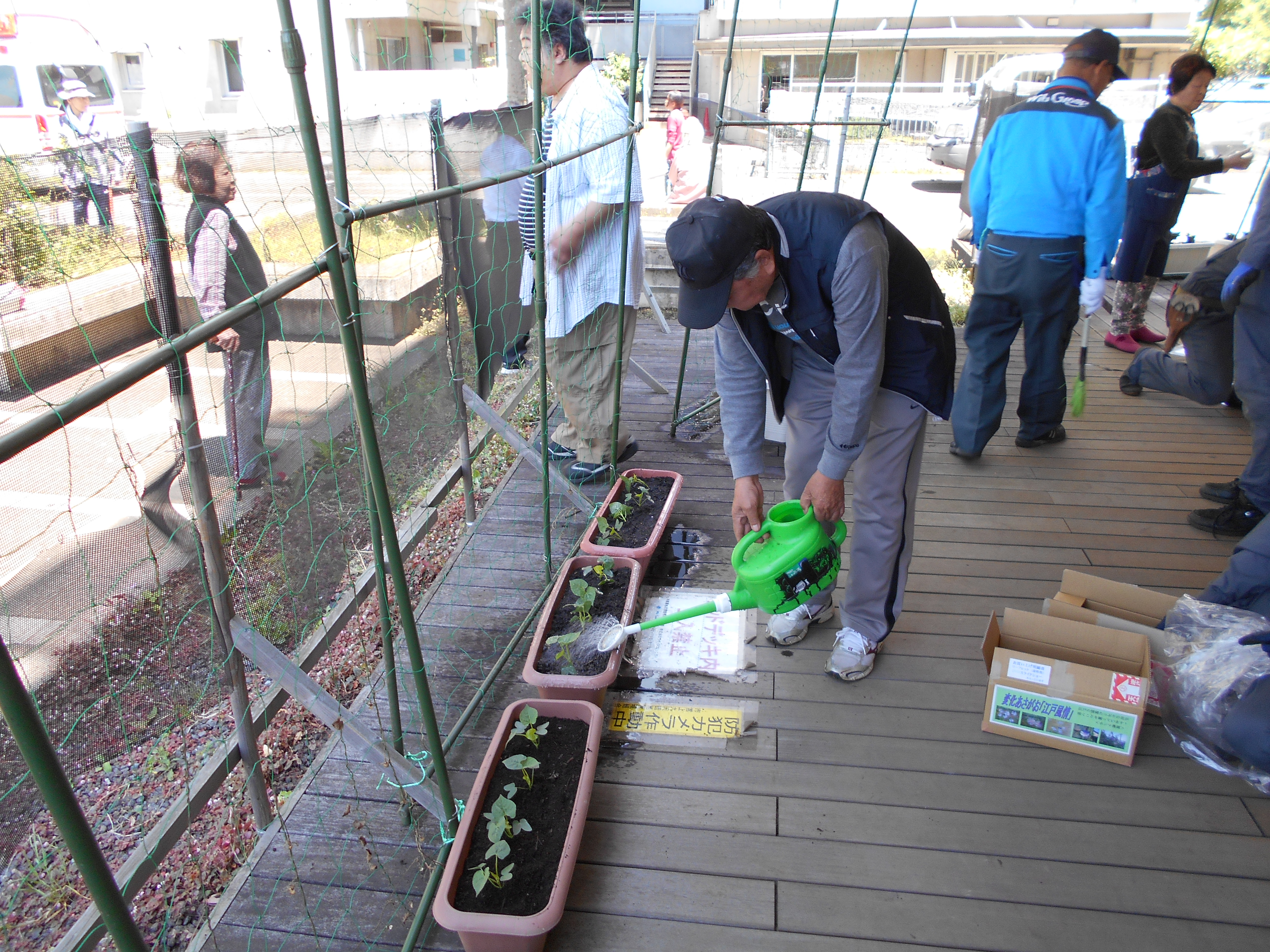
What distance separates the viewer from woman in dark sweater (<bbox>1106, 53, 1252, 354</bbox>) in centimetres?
401

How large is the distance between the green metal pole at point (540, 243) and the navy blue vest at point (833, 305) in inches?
20.8

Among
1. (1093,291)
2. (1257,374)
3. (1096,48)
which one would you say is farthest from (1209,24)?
(1257,374)

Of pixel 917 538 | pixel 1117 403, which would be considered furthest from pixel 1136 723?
pixel 1117 403

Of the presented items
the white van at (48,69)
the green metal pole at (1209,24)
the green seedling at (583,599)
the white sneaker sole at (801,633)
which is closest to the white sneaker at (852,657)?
the white sneaker sole at (801,633)

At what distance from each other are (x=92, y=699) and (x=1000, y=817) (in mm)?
1789

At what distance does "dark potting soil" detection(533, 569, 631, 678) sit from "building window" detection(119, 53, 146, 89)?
1.50 m

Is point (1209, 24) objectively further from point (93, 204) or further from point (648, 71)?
point (93, 204)

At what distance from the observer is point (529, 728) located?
6.06 ft

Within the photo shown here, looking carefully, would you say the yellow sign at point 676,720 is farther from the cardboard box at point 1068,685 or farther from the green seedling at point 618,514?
the green seedling at point 618,514

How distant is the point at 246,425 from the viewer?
142cm

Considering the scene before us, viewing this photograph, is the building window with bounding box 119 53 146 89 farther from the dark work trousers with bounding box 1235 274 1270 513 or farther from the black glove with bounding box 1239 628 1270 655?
the dark work trousers with bounding box 1235 274 1270 513

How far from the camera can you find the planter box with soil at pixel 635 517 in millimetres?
2594

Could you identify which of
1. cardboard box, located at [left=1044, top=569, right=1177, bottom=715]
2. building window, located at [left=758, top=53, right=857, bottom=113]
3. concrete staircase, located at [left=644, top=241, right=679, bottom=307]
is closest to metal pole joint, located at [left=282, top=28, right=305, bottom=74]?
cardboard box, located at [left=1044, top=569, right=1177, bottom=715]

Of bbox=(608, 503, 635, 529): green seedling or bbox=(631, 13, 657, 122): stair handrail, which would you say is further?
bbox=(631, 13, 657, 122): stair handrail
